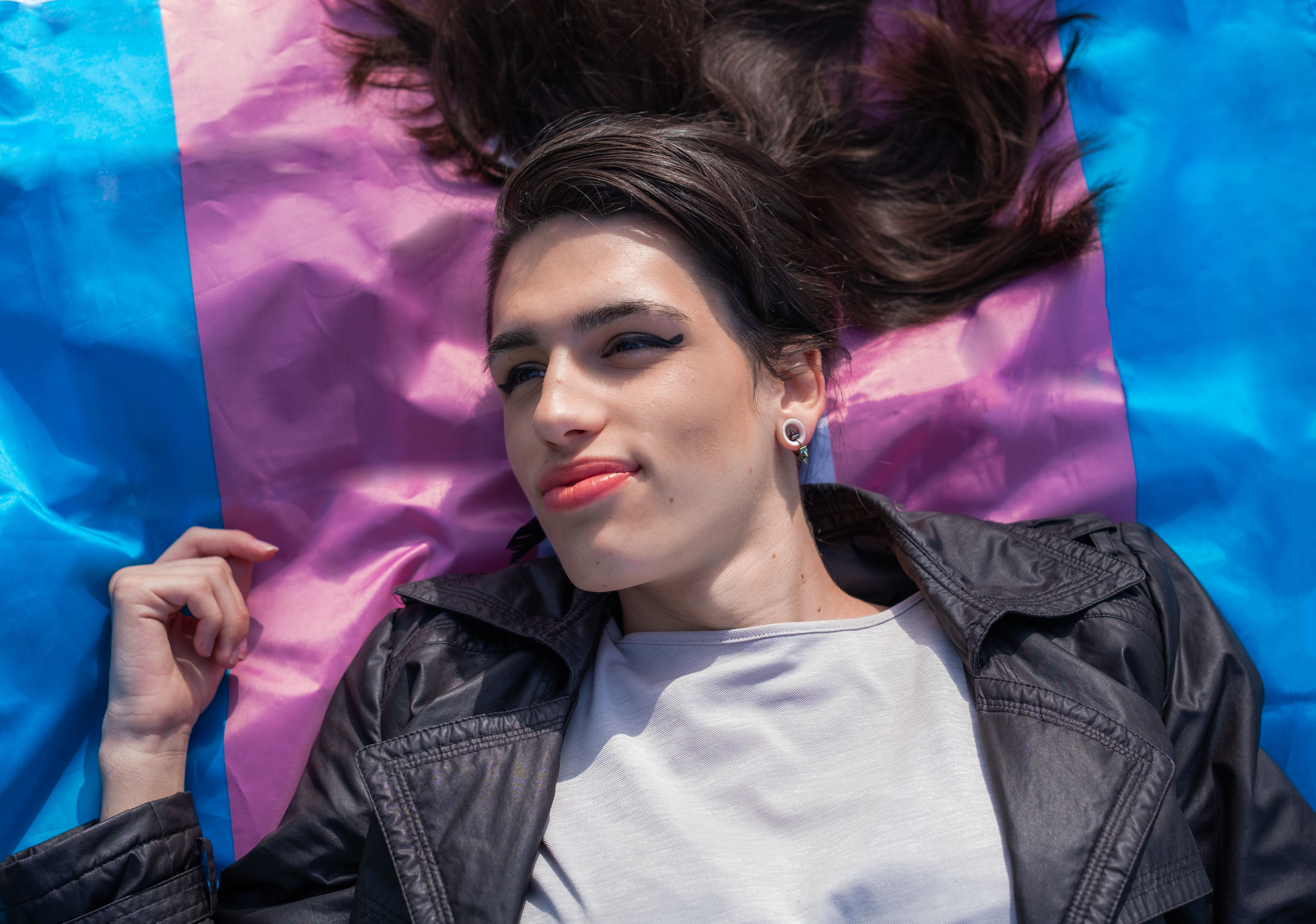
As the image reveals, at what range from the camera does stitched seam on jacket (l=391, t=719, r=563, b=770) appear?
2.00 meters

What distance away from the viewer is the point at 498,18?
2.69 m

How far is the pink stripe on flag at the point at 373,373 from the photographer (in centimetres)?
254

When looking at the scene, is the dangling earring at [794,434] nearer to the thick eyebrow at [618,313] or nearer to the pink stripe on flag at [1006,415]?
the thick eyebrow at [618,313]

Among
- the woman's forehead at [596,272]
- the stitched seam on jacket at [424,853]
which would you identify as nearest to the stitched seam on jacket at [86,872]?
the stitched seam on jacket at [424,853]

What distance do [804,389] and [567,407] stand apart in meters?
0.64

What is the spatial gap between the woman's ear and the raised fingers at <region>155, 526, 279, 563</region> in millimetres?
1368

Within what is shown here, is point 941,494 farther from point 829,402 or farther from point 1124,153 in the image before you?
point 1124,153

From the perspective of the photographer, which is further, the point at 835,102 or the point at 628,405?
the point at 835,102

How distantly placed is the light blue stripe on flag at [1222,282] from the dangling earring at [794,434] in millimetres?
1096

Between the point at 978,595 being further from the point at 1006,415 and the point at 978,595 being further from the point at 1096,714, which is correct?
the point at 1006,415

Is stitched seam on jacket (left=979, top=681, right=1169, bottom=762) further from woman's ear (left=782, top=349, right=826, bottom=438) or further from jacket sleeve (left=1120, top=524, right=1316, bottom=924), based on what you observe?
woman's ear (left=782, top=349, right=826, bottom=438)

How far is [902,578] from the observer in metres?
2.49

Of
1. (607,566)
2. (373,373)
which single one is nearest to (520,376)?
(607,566)

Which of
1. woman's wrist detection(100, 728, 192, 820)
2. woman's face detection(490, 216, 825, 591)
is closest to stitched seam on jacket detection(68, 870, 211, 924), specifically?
woman's wrist detection(100, 728, 192, 820)
